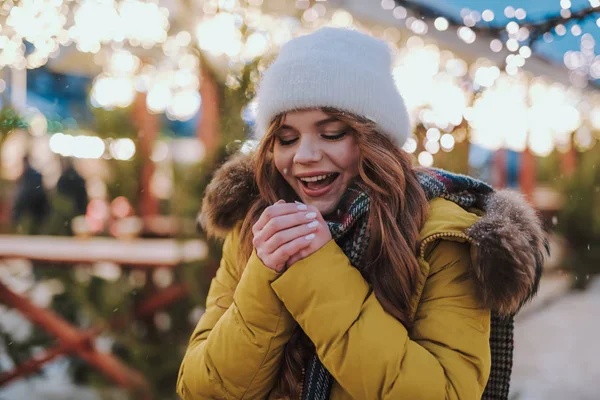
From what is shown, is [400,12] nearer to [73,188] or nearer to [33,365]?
[73,188]

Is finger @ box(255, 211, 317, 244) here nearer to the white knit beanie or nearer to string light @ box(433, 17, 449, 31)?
the white knit beanie

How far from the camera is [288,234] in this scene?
112 centimetres

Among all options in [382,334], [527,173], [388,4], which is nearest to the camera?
[382,334]

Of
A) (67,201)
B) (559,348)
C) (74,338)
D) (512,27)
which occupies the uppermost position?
(512,27)

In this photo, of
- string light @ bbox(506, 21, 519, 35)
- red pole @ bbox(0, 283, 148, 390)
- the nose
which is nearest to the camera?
the nose

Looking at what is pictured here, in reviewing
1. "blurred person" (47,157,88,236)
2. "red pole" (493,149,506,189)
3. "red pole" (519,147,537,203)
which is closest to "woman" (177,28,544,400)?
"blurred person" (47,157,88,236)

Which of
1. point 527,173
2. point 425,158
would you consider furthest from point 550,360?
point 425,158

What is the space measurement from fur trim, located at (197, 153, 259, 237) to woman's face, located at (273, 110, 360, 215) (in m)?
0.21

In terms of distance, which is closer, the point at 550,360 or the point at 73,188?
the point at 73,188

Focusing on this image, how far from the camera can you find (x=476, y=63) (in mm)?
3549

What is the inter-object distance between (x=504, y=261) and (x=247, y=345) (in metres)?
0.59

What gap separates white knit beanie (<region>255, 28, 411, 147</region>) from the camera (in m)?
1.32

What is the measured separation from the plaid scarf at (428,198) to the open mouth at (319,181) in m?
0.05

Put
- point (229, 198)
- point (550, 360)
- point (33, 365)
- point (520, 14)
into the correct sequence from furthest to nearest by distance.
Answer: point (550, 360), point (33, 365), point (520, 14), point (229, 198)
